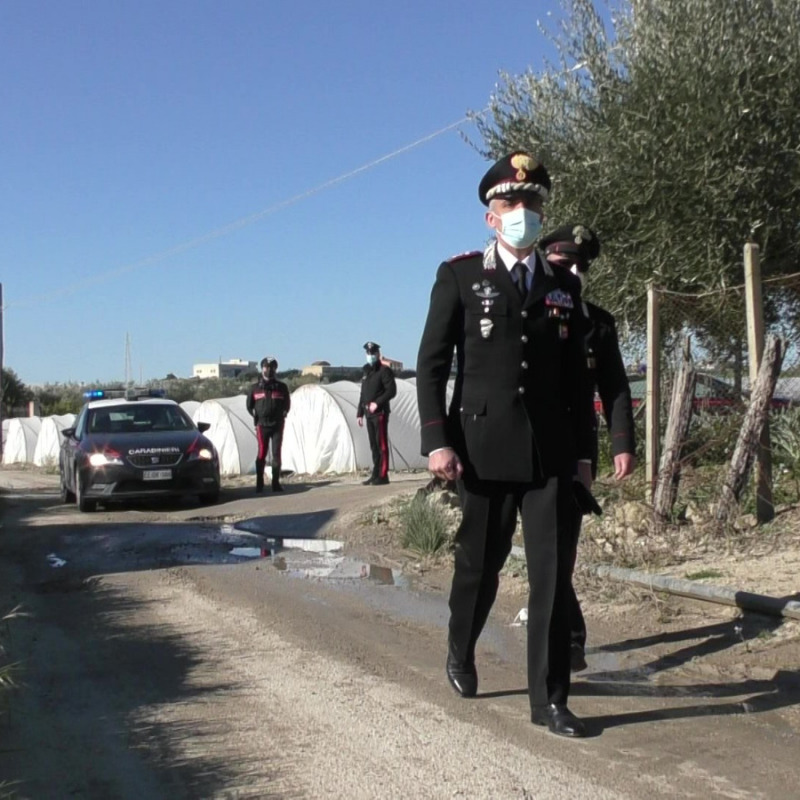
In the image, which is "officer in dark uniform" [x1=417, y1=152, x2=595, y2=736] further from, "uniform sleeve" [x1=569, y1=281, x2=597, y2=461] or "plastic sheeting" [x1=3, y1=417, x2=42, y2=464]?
"plastic sheeting" [x1=3, y1=417, x2=42, y2=464]

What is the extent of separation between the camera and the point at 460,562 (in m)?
4.80

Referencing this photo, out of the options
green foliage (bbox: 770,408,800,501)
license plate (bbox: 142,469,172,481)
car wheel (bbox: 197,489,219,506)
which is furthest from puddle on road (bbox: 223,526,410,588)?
car wheel (bbox: 197,489,219,506)

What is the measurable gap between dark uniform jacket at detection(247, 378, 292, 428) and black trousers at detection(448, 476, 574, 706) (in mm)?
11443

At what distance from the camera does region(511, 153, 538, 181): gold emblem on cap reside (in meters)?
4.63

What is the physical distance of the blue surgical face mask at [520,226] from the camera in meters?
4.66

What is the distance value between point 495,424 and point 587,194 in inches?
290

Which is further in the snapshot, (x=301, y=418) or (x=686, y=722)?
(x=301, y=418)

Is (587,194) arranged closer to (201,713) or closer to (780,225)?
(780,225)

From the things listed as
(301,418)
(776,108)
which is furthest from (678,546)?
(301,418)

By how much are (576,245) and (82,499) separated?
10.3m

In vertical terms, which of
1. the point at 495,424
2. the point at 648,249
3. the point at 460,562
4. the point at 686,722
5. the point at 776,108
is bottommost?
the point at 686,722

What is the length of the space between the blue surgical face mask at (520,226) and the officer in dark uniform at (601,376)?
1.30ft

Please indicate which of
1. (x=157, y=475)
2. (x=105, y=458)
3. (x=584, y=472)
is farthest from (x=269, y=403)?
(x=584, y=472)

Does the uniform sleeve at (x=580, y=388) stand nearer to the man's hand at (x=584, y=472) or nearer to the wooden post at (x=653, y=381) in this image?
the man's hand at (x=584, y=472)
